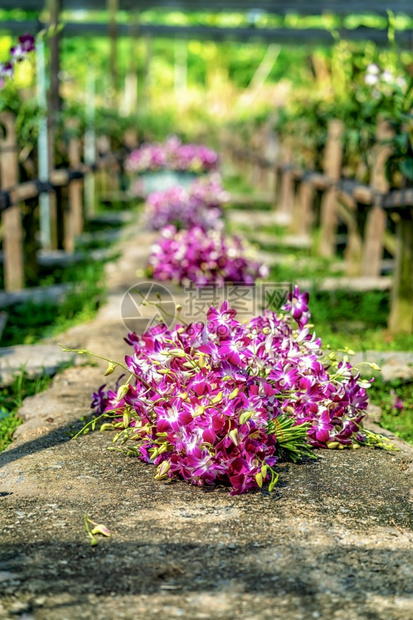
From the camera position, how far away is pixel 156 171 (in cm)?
1149

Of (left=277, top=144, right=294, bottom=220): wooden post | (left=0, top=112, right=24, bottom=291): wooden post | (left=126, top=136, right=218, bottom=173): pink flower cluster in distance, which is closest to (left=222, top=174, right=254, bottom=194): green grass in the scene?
(left=126, top=136, right=218, bottom=173): pink flower cluster in distance

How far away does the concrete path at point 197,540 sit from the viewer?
183 centimetres

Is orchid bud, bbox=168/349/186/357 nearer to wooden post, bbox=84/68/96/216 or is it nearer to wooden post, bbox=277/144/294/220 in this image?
wooden post, bbox=84/68/96/216

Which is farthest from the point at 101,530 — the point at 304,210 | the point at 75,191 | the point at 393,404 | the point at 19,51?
the point at 304,210

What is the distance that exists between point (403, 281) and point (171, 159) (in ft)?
23.8

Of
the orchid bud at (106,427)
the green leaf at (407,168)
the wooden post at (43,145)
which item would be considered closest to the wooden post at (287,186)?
the wooden post at (43,145)

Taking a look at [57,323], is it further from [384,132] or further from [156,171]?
[156,171]

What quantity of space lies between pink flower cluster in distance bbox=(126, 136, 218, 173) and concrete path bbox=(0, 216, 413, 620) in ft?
28.9

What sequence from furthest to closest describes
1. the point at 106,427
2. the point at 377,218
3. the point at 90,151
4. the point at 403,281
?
1. the point at 90,151
2. the point at 377,218
3. the point at 403,281
4. the point at 106,427

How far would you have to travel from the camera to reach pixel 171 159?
11578 millimetres

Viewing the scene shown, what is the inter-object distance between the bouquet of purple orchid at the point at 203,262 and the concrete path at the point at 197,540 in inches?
112

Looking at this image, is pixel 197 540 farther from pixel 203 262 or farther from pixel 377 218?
pixel 377 218

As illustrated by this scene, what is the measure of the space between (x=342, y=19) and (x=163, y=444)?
17.1 m

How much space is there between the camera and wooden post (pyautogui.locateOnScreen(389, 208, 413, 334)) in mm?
4684
